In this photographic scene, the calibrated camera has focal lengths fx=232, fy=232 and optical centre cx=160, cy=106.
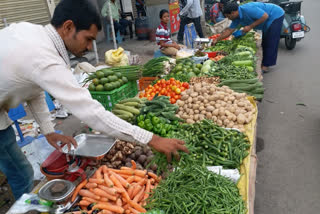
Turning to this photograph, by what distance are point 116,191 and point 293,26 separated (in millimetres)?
9045

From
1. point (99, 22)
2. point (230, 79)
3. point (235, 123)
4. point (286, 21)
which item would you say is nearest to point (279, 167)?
point (235, 123)

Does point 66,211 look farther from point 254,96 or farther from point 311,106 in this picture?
point 311,106

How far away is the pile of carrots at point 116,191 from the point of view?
7.11ft

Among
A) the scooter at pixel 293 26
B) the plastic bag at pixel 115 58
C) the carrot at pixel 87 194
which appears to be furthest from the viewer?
the scooter at pixel 293 26

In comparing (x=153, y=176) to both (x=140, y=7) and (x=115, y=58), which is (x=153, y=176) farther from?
(x=140, y=7)

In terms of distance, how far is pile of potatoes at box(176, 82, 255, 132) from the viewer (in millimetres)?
3318

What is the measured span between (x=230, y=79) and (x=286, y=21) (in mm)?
6255

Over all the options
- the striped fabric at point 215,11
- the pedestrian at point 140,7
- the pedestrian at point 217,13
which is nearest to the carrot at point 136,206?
the pedestrian at point 217,13

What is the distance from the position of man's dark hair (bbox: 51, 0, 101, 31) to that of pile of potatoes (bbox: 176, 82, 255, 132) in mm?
→ 2232

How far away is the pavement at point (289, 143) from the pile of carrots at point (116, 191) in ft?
5.42

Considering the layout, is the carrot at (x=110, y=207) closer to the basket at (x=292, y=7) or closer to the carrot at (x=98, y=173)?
the carrot at (x=98, y=173)

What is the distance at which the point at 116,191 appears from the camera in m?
2.22

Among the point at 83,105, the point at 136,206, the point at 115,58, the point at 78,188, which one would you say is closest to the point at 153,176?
the point at 136,206

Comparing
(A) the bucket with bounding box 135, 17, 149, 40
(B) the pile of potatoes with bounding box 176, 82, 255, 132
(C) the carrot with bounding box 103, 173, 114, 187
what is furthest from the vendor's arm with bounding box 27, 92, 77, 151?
(A) the bucket with bounding box 135, 17, 149, 40
